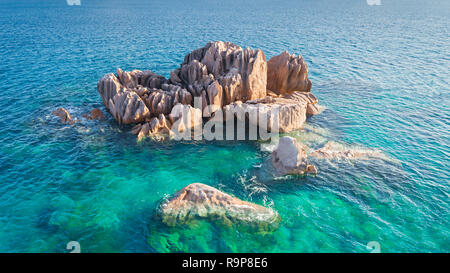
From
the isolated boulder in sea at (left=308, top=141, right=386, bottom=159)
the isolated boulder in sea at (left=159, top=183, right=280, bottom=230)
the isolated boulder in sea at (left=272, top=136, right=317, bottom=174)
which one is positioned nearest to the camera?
the isolated boulder in sea at (left=159, top=183, right=280, bottom=230)

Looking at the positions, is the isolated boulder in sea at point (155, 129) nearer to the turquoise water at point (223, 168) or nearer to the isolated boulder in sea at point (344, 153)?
the turquoise water at point (223, 168)

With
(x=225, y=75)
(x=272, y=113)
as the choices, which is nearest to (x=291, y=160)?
(x=272, y=113)

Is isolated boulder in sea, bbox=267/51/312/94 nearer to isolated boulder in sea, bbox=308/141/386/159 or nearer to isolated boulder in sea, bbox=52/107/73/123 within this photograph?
isolated boulder in sea, bbox=308/141/386/159

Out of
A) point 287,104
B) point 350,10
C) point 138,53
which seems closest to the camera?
point 287,104

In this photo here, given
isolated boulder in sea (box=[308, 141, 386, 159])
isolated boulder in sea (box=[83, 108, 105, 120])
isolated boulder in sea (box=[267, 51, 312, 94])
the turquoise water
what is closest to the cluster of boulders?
isolated boulder in sea (box=[267, 51, 312, 94])

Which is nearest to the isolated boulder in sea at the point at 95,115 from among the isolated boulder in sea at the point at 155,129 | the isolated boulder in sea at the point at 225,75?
the isolated boulder in sea at the point at 155,129

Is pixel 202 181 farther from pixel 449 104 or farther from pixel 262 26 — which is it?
pixel 262 26
